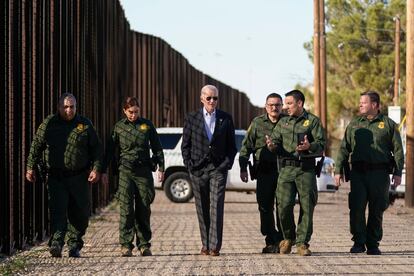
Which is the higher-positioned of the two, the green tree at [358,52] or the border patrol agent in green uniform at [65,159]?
the green tree at [358,52]

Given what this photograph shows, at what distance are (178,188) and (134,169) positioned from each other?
14379 mm

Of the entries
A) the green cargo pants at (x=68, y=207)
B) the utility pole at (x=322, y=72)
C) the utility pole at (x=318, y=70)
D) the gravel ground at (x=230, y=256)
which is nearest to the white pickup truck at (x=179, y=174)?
the gravel ground at (x=230, y=256)

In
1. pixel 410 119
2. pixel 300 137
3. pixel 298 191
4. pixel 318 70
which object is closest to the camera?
pixel 300 137

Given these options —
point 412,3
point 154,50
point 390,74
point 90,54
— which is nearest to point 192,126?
point 90,54

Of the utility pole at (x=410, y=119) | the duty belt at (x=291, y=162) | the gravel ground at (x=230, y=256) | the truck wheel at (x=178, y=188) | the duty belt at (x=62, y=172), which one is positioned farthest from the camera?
the truck wheel at (x=178, y=188)

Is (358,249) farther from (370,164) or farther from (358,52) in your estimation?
(358,52)

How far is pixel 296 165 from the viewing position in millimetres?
12727

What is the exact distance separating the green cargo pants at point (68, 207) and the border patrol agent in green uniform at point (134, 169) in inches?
12.0

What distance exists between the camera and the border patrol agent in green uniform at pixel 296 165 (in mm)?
12672

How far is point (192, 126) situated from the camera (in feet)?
41.7

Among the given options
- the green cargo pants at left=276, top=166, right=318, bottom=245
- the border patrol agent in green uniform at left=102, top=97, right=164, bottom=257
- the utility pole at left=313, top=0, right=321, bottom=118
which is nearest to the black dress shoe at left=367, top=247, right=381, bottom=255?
the green cargo pants at left=276, top=166, right=318, bottom=245

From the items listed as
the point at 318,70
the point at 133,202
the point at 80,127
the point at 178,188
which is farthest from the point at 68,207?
the point at 318,70

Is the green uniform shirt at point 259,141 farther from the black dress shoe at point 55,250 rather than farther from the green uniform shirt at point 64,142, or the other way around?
the black dress shoe at point 55,250

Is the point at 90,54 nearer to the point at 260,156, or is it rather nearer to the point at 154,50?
the point at 260,156
